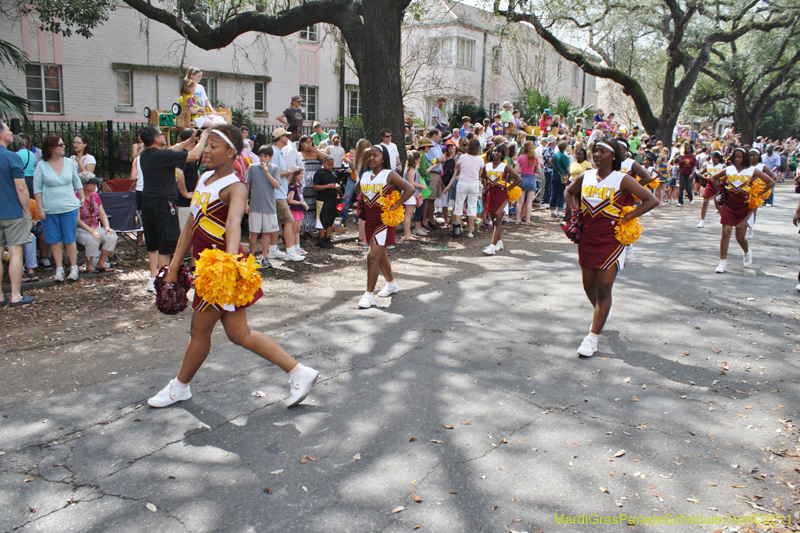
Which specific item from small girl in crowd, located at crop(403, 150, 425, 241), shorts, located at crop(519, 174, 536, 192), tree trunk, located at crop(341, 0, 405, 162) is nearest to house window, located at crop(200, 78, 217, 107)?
tree trunk, located at crop(341, 0, 405, 162)

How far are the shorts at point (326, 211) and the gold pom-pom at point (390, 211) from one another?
12.1 feet

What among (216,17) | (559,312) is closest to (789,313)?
(559,312)

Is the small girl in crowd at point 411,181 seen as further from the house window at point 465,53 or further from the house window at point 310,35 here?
the house window at point 465,53

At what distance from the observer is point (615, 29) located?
28.6 m

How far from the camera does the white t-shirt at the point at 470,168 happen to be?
12.5m

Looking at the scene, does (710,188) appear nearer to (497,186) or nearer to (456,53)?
(497,186)

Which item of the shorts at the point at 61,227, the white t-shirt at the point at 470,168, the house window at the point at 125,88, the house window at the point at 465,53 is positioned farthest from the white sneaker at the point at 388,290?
the house window at the point at 465,53

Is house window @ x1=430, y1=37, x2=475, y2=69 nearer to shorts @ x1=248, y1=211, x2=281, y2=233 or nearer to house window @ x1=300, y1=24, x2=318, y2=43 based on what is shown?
house window @ x1=300, y1=24, x2=318, y2=43

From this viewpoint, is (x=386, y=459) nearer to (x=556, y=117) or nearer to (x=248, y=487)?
(x=248, y=487)

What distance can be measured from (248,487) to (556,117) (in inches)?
740

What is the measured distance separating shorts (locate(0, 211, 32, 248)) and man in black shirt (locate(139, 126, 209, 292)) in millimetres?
1299

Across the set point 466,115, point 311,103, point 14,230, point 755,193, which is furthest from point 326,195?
point 311,103

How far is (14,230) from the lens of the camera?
7156mm

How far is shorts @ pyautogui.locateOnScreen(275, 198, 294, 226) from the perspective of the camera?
9867 millimetres
